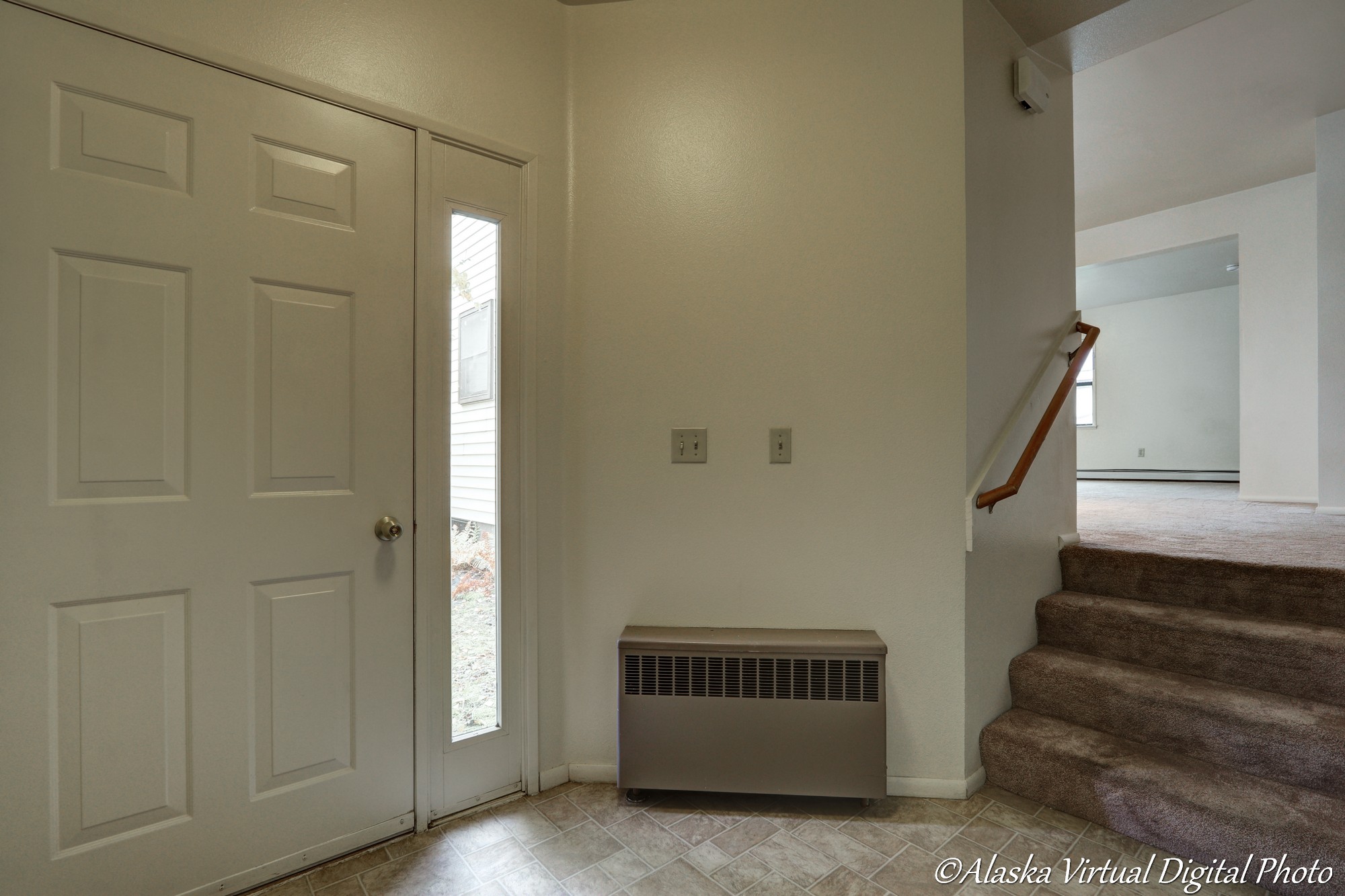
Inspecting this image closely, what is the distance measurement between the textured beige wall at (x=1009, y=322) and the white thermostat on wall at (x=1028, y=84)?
0.09 feet

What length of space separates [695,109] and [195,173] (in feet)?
4.80

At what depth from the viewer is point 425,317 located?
1.96 meters

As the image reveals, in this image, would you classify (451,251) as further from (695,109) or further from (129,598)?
(129,598)

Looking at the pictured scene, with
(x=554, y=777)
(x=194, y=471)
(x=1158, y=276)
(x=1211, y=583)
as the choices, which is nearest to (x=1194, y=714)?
(x=1211, y=583)

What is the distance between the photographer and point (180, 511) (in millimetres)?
1596

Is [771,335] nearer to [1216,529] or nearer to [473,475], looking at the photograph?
[473,475]

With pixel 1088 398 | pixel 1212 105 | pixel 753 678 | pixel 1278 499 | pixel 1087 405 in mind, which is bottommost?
pixel 753 678

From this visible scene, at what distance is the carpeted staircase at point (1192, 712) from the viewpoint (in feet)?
5.62

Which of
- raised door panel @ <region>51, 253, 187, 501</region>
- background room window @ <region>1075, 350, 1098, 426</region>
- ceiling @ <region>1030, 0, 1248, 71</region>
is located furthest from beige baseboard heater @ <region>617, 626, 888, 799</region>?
background room window @ <region>1075, 350, 1098, 426</region>

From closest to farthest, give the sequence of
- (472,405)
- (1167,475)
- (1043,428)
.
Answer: (472,405) < (1043,428) < (1167,475)

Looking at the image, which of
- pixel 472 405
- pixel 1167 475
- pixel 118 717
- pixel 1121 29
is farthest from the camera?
pixel 1167 475

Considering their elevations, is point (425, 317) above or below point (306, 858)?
above

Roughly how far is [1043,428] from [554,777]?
80.7 inches

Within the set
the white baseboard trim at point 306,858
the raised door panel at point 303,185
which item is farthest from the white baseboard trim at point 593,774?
the raised door panel at point 303,185
